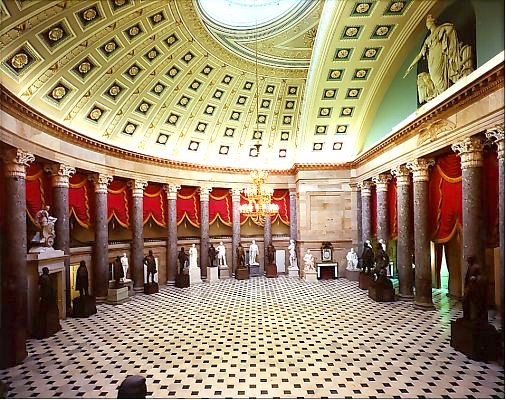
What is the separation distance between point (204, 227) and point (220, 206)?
204cm

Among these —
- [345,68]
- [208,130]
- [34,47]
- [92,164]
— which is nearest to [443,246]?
[345,68]

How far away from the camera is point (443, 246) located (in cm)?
1569

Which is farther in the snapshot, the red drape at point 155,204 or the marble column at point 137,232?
the red drape at point 155,204

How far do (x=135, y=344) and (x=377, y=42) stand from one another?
14.4 m

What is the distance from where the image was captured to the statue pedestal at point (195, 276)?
18984 mm

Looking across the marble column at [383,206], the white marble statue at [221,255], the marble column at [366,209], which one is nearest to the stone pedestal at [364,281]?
the marble column at [383,206]

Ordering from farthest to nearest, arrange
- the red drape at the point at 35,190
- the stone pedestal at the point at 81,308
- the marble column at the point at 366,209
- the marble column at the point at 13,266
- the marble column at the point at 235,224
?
→ the marble column at the point at 235,224 < the marble column at the point at 366,209 < the stone pedestal at the point at 81,308 < the red drape at the point at 35,190 < the marble column at the point at 13,266

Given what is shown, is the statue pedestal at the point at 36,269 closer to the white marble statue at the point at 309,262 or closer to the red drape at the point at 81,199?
the red drape at the point at 81,199

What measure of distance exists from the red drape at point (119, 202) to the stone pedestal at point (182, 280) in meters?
3.80

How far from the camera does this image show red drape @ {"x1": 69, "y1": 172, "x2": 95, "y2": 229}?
48.2 feet

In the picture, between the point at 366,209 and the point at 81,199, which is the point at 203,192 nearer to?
the point at 81,199

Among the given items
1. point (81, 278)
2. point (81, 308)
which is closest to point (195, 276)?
point (81, 278)

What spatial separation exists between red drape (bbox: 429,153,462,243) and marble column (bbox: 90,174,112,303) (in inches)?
533

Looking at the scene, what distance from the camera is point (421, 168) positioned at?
42.2 feet
